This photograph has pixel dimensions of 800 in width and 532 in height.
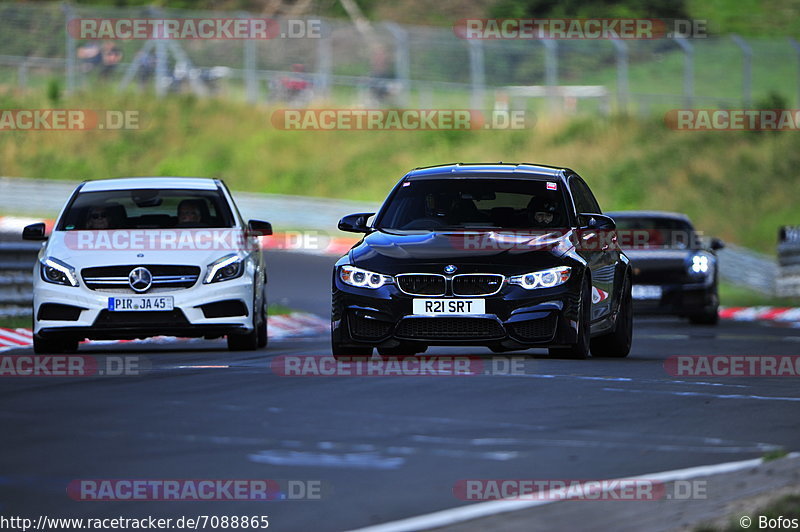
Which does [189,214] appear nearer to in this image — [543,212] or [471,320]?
[543,212]

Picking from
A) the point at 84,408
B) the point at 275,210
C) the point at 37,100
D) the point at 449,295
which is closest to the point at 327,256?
the point at 275,210

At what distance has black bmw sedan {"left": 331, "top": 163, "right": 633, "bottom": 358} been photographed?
12672 mm

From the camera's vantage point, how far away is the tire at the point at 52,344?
15.1 metres

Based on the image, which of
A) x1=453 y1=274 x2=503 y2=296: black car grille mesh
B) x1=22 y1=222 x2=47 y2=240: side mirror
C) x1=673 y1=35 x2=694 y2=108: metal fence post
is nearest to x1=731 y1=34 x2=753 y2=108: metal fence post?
x1=673 y1=35 x2=694 y2=108: metal fence post

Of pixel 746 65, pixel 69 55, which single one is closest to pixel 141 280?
pixel 746 65

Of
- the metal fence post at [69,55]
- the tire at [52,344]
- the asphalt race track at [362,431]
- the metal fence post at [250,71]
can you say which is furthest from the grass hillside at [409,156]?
the asphalt race track at [362,431]

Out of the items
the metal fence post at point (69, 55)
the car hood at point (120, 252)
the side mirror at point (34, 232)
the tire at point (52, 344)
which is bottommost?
the tire at point (52, 344)

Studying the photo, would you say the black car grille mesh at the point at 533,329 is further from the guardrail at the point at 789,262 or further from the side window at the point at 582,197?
the guardrail at the point at 789,262

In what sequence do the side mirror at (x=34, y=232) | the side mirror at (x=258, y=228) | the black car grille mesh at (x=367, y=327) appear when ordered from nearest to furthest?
the black car grille mesh at (x=367, y=327) < the side mirror at (x=34, y=232) < the side mirror at (x=258, y=228)

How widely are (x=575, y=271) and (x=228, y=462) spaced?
5.24 meters

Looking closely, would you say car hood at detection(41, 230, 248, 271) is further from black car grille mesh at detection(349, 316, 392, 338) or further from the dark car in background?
the dark car in background

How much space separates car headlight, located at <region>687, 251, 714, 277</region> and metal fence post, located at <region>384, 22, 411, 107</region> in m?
21.7

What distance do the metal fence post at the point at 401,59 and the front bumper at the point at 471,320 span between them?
30.8 m

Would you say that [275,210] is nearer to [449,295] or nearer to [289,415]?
[449,295]
